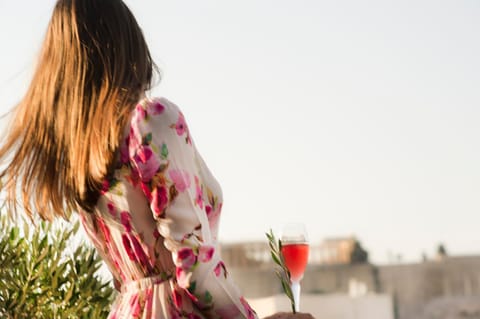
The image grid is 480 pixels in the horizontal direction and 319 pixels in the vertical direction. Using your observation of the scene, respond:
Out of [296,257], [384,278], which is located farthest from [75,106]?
[384,278]

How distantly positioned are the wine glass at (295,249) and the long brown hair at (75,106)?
65 cm

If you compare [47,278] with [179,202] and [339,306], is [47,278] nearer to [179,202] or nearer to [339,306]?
[179,202]

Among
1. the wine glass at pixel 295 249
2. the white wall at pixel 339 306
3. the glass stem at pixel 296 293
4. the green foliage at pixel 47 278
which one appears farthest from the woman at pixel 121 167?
the white wall at pixel 339 306

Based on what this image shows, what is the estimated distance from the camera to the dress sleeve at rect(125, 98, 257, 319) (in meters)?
2.01

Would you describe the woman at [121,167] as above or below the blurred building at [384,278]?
above

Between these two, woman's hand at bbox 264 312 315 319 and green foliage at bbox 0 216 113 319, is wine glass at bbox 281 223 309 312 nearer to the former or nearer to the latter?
woman's hand at bbox 264 312 315 319

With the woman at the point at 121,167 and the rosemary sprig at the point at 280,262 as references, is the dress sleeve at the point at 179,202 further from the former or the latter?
the rosemary sprig at the point at 280,262

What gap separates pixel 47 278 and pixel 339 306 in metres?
27.8

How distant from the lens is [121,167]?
2064mm

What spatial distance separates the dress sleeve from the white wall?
2792 centimetres

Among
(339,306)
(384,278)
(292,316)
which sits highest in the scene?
(292,316)

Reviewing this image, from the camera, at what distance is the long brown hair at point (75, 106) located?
207cm

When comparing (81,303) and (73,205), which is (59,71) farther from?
(81,303)

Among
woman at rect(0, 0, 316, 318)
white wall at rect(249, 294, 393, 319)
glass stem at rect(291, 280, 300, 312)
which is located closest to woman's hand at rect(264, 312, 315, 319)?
woman at rect(0, 0, 316, 318)
